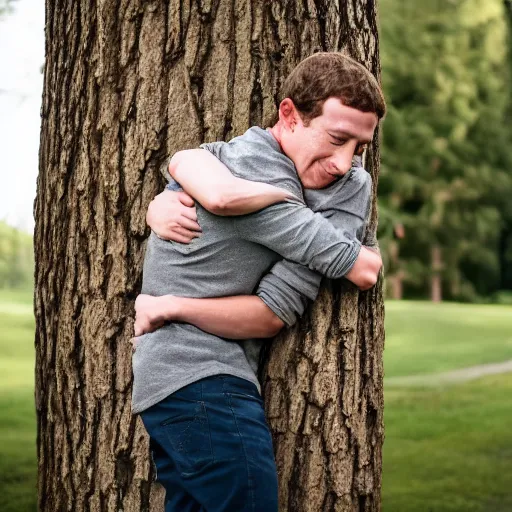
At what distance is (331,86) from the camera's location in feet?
8.49

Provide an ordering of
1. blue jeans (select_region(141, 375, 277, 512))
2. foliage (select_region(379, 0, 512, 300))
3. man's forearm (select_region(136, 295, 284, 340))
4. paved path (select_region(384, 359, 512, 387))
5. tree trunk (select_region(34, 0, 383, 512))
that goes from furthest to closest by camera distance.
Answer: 1. foliage (select_region(379, 0, 512, 300))
2. paved path (select_region(384, 359, 512, 387))
3. tree trunk (select_region(34, 0, 383, 512))
4. man's forearm (select_region(136, 295, 284, 340))
5. blue jeans (select_region(141, 375, 277, 512))

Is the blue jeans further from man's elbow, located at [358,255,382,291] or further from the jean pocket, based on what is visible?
man's elbow, located at [358,255,382,291]

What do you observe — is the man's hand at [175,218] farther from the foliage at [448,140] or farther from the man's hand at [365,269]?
the foliage at [448,140]

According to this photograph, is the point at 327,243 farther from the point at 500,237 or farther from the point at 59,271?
the point at 500,237

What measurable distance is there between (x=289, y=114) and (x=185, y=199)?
416 millimetres

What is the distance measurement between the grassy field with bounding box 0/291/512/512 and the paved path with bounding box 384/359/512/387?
20 centimetres

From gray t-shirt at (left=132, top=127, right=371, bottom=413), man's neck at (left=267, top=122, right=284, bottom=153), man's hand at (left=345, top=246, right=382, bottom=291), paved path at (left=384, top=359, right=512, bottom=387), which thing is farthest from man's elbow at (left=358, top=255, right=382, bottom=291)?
paved path at (left=384, top=359, right=512, bottom=387)

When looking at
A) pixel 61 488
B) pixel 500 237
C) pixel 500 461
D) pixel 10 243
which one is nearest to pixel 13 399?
pixel 10 243

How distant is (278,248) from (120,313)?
0.73 metres

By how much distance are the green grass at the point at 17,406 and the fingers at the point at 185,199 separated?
4510mm

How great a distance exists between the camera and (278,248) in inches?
103

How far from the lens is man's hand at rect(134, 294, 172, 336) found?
2658mm

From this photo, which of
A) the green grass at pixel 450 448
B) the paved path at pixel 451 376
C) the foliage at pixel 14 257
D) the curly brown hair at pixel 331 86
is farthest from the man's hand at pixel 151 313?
the foliage at pixel 14 257

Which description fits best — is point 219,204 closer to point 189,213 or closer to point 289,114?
point 189,213
